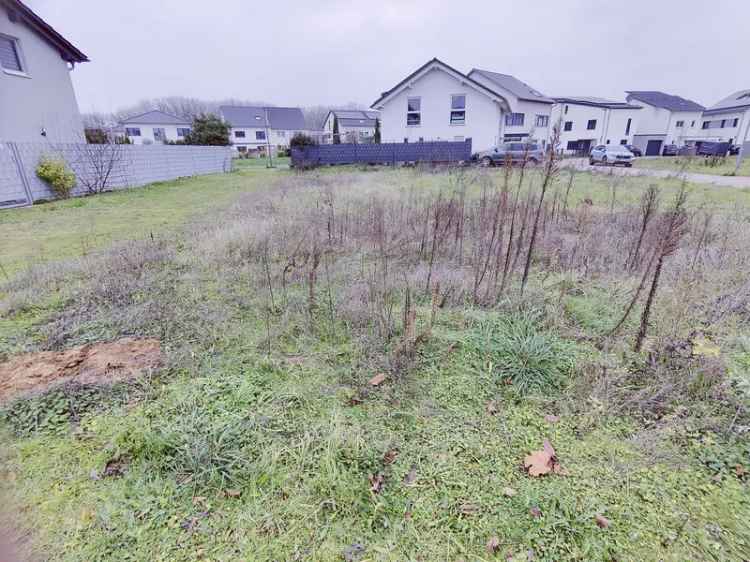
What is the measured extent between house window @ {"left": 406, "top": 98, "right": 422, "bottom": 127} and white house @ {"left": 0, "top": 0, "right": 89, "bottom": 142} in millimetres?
16371

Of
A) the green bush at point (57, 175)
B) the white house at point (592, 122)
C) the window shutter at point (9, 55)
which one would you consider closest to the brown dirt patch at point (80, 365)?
the green bush at point (57, 175)

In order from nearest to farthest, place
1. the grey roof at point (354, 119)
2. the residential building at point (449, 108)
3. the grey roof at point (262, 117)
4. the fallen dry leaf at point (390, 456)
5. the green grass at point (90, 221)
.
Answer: the fallen dry leaf at point (390, 456) → the green grass at point (90, 221) → the residential building at point (449, 108) → the grey roof at point (262, 117) → the grey roof at point (354, 119)

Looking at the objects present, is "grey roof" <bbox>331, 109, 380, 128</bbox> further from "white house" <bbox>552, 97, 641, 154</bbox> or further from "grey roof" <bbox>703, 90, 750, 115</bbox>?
"grey roof" <bbox>703, 90, 750, 115</bbox>

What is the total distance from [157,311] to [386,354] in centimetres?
225

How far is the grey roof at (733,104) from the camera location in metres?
33.4

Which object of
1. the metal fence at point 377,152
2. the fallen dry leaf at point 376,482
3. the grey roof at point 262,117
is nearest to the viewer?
the fallen dry leaf at point 376,482

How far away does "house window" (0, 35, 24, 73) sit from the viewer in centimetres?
1057

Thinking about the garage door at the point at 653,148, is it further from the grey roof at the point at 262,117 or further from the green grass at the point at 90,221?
the grey roof at the point at 262,117

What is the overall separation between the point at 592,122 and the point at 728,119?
15.6 metres

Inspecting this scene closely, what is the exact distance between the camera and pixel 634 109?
110ft

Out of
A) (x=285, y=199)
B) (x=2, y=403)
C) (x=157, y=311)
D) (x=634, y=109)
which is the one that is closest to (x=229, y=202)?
(x=285, y=199)

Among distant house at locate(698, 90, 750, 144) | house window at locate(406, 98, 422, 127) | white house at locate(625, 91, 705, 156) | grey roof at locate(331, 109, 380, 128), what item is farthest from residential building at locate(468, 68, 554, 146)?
grey roof at locate(331, 109, 380, 128)

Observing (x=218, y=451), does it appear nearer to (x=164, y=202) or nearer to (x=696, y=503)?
(x=696, y=503)

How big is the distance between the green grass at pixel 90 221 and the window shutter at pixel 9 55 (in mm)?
4557
